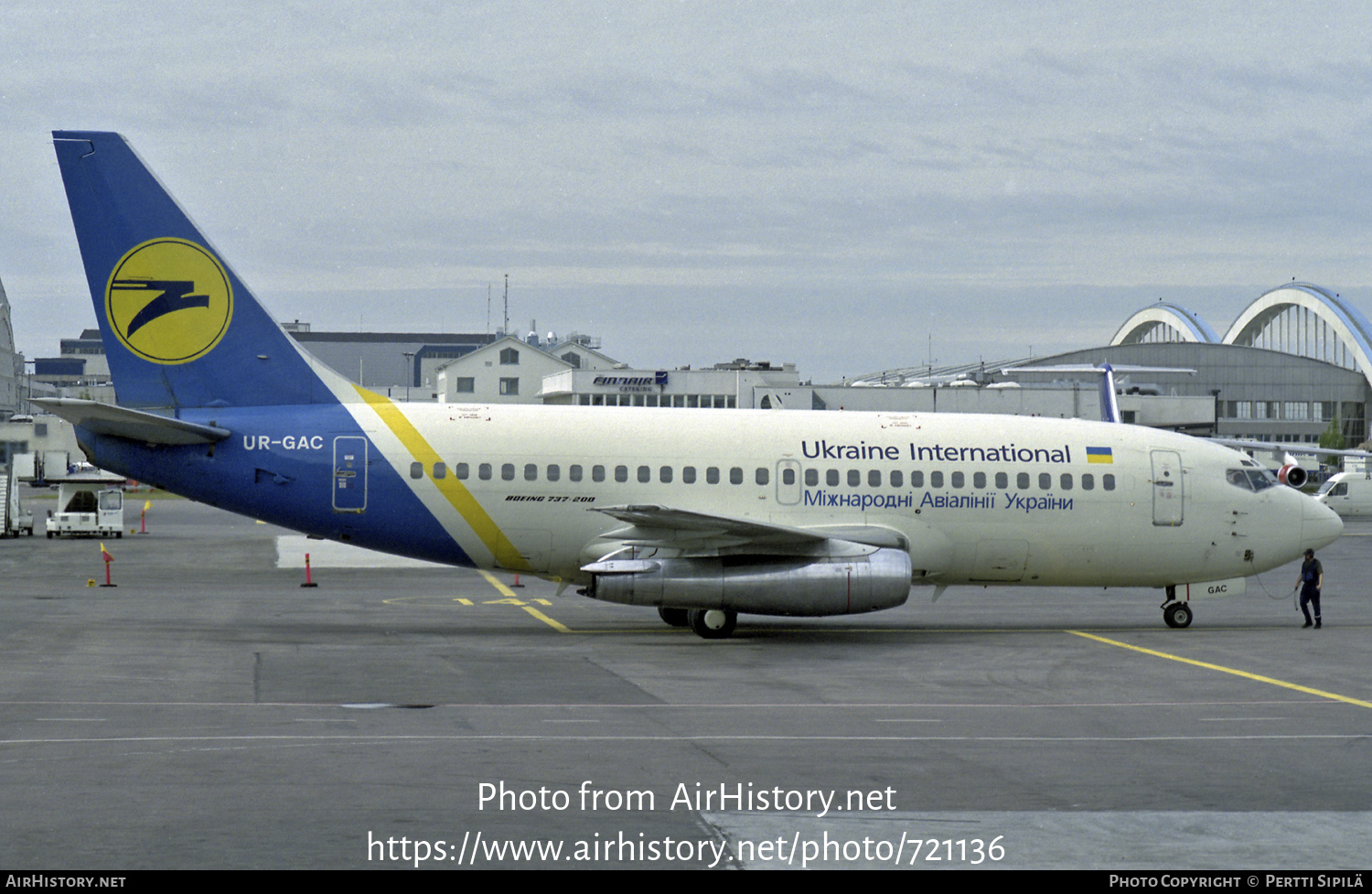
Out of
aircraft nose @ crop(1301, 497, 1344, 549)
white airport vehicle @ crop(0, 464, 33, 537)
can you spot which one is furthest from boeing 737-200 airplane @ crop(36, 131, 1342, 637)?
white airport vehicle @ crop(0, 464, 33, 537)

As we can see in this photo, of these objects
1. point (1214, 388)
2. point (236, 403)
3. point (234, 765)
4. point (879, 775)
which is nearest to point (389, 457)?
point (236, 403)

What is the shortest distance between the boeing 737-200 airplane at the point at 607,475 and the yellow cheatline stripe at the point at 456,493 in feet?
0.12

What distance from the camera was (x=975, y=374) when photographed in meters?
115

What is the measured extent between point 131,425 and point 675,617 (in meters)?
10.4

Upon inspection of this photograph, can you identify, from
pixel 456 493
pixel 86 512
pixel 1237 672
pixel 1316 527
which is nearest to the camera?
pixel 1237 672

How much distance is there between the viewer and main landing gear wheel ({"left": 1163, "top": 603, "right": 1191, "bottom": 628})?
27578 mm

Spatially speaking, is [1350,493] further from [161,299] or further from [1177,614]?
[161,299]

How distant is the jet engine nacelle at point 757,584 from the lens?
77.2 ft

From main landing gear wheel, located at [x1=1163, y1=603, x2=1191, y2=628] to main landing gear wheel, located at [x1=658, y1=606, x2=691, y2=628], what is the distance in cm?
957

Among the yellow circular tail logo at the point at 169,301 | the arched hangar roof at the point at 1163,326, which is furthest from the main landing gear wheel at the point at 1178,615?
the arched hangar roof at the point at 1163,326

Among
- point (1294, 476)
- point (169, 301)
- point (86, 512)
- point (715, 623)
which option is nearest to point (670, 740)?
point (715, 623)

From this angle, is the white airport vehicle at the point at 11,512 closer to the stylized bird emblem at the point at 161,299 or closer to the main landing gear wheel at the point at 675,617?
the stylized bird emblem at the point at 161,299

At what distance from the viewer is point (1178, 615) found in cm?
2758
